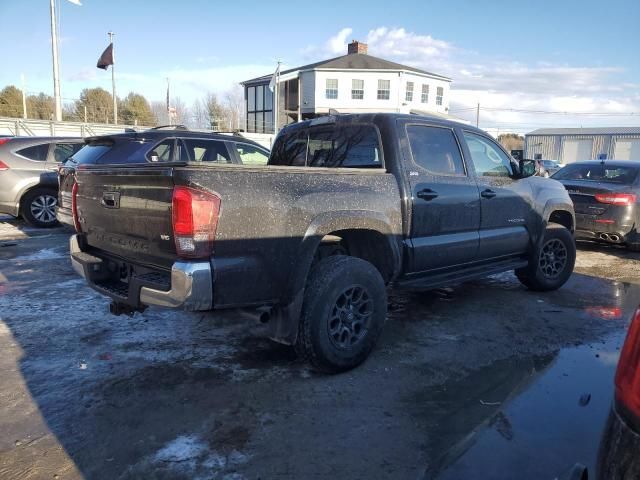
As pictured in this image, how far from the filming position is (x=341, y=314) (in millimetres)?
3805

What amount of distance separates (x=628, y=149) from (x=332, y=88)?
33.3 metres

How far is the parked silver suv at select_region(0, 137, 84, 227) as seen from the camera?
31.6 feet

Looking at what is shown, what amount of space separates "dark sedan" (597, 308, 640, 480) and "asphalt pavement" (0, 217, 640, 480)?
3.55ft

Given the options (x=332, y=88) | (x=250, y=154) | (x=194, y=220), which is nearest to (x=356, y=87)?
(x=332, y=88)

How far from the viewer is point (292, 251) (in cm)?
340

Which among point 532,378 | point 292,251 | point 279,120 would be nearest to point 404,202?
point 292,251

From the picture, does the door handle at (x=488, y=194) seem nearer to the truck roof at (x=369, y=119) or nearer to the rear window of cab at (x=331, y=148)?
the truck roof at (x=369, y=119)

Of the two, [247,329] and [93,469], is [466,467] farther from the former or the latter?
[247,329]

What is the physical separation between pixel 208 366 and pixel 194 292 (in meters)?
1.16

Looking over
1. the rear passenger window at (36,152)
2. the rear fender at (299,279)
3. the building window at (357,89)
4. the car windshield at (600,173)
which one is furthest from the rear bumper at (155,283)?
the building window at (357,89)

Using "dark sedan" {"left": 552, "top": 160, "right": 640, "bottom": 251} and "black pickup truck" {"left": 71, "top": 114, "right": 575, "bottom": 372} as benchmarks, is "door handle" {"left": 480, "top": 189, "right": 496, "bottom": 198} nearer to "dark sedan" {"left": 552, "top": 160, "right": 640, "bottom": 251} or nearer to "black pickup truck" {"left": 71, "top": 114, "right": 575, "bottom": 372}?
"black pickup truck" {"left": 71, "top": 114, "right": 575, "bottom": 372}

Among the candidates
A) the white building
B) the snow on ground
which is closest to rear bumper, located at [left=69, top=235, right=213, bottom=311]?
the snow on ground

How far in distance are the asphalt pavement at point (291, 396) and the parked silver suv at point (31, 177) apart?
4966 mm

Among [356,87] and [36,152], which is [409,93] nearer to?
[356,87]
